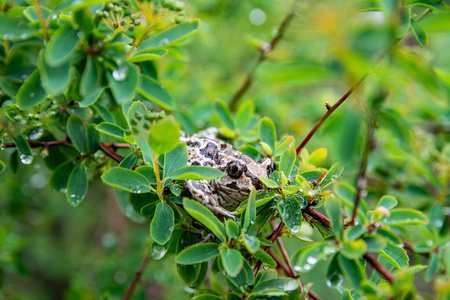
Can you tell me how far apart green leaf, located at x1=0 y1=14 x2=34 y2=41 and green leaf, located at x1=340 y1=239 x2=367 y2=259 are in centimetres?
134

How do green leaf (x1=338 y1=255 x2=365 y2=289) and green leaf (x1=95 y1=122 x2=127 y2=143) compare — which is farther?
green leaf (x1=95 y1=122 x2=127 y2=143)

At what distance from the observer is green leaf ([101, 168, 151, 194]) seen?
3.67 ft

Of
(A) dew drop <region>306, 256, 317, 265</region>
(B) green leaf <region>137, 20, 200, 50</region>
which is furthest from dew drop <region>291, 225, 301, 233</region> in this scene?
(B) green leaf <region>137, 20, 200, 50</region>

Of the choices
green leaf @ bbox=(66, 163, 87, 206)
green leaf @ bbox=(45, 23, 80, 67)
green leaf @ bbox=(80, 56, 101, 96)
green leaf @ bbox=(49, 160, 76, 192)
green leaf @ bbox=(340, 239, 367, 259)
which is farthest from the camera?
green leaf @ bbox=(49, 160, 76, 192)

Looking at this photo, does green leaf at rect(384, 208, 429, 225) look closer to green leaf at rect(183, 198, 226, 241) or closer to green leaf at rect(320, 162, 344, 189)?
green leaf at rect(320, 162, 344, 189)

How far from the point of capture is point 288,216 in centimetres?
121

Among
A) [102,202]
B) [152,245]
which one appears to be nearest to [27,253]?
[102,202]

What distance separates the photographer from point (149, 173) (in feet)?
4.08

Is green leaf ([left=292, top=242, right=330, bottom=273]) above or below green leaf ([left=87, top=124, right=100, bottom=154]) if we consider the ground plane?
above

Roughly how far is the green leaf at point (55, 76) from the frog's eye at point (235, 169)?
0.87m

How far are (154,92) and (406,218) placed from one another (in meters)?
1.14

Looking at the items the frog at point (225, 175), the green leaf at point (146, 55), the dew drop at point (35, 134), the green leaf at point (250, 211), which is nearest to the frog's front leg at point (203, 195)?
the frog at point (225, 175)

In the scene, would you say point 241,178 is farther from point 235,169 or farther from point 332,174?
point 332,174

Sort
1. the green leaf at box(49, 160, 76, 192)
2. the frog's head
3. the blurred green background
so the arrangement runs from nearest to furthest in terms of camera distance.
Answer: the blurred green background < the green leaf at box(49, 160, 76, 192) < the frog's head
